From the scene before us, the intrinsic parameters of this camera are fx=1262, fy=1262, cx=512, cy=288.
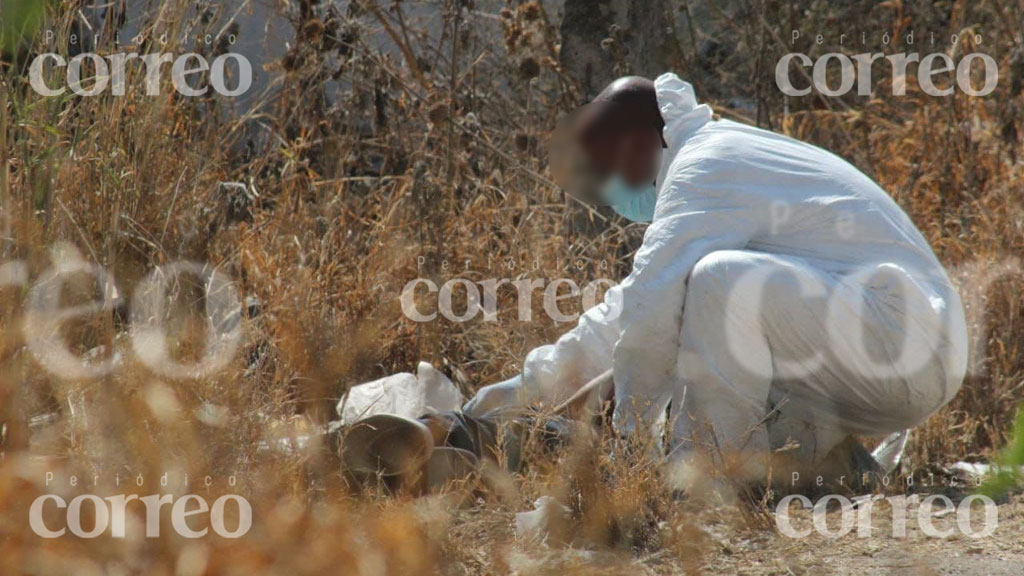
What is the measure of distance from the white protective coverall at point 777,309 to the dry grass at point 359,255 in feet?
1.28

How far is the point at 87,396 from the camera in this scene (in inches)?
99.2

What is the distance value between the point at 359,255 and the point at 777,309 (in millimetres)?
2016

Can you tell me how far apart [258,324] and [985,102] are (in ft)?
10.9

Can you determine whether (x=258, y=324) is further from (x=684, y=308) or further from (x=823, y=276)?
(x=823, y=276)

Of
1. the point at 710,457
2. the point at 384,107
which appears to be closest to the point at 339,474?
the point at 710,457

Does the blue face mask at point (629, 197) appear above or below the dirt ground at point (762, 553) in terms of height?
above

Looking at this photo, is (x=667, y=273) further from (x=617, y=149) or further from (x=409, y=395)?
(x=409, y=395)

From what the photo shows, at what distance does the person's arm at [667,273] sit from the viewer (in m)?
3.06

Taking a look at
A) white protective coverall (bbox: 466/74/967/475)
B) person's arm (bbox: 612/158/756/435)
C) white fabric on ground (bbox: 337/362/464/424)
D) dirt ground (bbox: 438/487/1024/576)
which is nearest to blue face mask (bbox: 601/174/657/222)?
white protective coverall (bbox: 466/74/967/475)

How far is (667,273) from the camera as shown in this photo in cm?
306

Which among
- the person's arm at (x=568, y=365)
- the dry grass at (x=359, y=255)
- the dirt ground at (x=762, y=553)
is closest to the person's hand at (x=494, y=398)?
the person's arm at (x=568, y=365)

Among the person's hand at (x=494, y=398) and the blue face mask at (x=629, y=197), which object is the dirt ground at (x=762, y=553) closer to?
the person's hand at (x=494, y=398)

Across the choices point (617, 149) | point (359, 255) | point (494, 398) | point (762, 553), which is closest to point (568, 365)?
point (494, 398)

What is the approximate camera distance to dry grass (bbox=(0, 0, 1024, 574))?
225 cm
